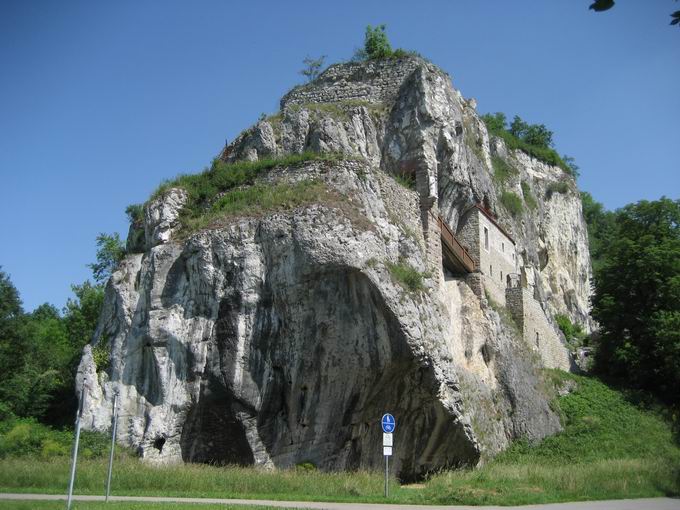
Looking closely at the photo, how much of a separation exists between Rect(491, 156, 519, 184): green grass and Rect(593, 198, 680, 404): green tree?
23.4ft

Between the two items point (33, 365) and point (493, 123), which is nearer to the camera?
point (33, 365)

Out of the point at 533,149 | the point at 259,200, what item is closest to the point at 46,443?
the point at 259,200

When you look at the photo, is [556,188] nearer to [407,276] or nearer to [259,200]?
[407,276]

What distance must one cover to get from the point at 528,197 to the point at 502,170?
372 centimetres

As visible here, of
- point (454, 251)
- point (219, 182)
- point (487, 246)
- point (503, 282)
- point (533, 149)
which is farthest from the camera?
point (533, 149)

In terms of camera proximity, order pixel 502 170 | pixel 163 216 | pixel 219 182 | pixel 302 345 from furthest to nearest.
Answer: pixel 502 170 → pixel 219 182 → pixel 163 216 → pixel 302 345

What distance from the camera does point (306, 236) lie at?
2412 centimetres

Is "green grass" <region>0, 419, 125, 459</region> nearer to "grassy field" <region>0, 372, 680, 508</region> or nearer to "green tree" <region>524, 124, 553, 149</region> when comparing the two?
"grassy field" <region>0, 372, 680, 508</region>

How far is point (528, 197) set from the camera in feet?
155

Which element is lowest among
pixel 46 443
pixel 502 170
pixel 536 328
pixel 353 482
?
pixel 353 482

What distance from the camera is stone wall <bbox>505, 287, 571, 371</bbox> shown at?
34.3 meters

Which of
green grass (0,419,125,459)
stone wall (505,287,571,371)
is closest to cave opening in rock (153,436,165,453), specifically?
green grass (0,419,125,459)

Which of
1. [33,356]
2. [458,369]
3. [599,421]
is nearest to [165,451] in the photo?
[458,369]

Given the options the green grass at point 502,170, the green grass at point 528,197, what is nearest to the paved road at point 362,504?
the green grass at point 502,170
